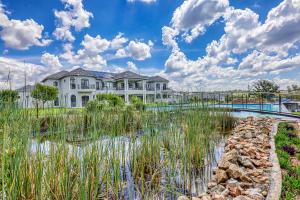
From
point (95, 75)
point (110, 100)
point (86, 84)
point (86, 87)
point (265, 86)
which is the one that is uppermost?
point (95, 75)

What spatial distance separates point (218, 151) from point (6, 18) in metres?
8.03

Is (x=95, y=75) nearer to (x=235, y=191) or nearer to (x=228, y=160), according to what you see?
(x=228, y=160)

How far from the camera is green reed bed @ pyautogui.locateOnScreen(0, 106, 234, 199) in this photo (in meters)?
1.49

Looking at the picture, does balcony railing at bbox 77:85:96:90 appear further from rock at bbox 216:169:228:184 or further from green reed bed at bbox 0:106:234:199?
rock at bbox 216:169:228:184

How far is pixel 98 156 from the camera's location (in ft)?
6.26

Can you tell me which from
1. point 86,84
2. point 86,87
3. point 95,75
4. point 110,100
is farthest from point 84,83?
point 110,100

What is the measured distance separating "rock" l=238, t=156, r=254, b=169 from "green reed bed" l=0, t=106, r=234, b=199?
571 mm

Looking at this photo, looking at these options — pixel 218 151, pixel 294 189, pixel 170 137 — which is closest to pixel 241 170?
pixel 294 189

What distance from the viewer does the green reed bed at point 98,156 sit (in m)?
1.49

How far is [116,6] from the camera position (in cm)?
665

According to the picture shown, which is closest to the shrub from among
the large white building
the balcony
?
the large white building

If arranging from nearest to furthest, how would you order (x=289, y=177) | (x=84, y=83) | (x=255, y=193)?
(x=255, y=193) < (x=289, y=177) < (x=84, y=83)

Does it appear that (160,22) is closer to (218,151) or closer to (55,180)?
(218,151)

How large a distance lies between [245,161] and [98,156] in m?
2.09
